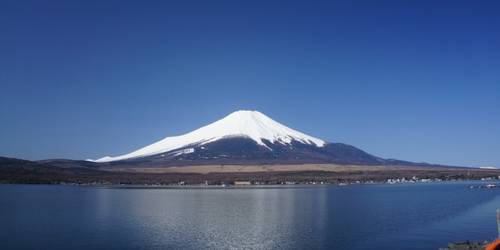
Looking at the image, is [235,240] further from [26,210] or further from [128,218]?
[26,210]

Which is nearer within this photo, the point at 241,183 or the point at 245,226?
the point at 245,226

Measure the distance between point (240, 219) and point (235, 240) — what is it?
31.0 feet

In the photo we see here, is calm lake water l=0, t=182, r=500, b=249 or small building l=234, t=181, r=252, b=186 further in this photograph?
small building l=234, t=181, r=252, b=186

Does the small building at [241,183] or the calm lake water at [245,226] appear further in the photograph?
the small building at [241,183]

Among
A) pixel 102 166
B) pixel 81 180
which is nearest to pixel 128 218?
pixel 81 180

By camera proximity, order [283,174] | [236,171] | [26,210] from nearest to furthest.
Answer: [26,210], [283,174], [236,171]

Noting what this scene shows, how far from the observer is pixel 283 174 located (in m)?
126

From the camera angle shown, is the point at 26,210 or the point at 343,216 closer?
the point at 343,216

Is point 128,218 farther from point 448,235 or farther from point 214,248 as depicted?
point 448,235

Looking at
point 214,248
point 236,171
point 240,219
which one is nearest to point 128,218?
point 240,219

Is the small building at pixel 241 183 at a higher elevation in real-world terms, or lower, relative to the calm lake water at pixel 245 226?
higher

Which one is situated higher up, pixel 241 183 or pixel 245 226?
pixel 241 183

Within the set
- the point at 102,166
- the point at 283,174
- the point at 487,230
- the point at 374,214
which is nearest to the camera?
the point at 487,230

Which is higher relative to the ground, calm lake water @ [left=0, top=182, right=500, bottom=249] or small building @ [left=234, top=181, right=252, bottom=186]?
small building @ [left=234, top=181, right=252, bottom=186]
